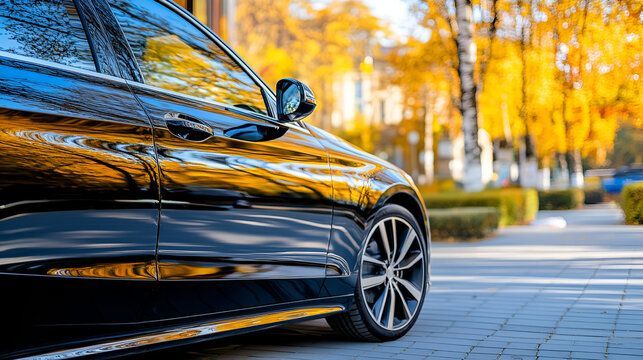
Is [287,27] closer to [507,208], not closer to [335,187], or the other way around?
[507,208]

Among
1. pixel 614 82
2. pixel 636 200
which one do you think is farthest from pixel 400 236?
pixel 614 82

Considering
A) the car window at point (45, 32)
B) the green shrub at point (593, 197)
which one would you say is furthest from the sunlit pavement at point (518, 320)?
the green shrub at point (593, 197)

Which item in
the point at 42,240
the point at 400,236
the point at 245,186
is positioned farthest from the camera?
the point at 400,236

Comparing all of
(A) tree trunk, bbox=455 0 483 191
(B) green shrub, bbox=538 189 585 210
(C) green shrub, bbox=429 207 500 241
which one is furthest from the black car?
(B) green shrub, bbox=538 189 585 210

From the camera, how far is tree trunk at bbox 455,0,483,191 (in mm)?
16781

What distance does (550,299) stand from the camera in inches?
252

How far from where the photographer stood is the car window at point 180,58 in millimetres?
3539

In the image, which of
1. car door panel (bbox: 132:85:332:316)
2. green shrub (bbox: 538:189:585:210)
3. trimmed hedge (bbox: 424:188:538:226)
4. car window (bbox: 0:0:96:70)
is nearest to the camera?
car window (bbox: 0:0:96:70)

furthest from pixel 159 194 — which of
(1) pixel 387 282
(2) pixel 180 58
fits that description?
(1) pixel 387 282

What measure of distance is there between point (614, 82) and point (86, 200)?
49.4ft

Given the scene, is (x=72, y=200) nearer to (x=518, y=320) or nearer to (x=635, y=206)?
(x=518, y=320)

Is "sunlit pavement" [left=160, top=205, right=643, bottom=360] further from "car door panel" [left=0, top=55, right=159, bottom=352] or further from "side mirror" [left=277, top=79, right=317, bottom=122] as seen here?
"car door panel" [left=0, top=55, right=159, bottom=352]

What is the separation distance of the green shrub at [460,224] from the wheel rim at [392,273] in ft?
32.8

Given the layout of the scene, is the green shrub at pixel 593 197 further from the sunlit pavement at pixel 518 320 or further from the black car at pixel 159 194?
the black car at pixel 159 194
